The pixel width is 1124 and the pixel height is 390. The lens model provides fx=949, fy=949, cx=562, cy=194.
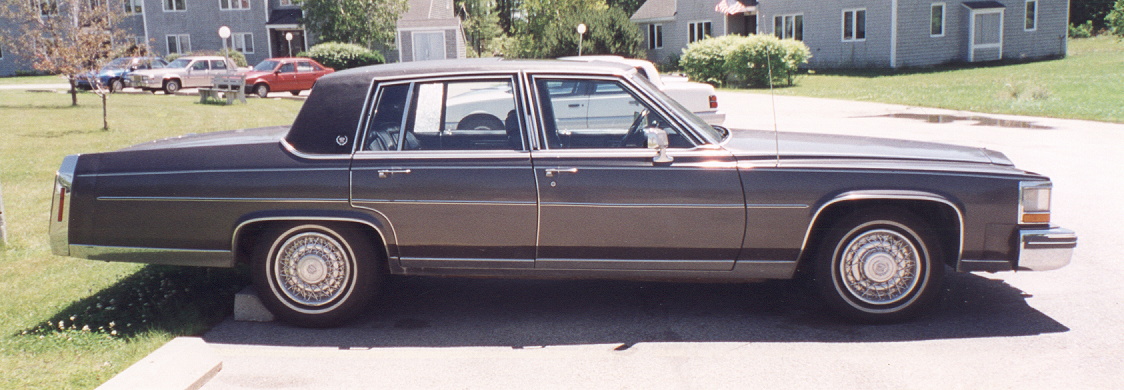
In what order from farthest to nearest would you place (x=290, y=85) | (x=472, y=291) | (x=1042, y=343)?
(x=290, y=85), (x=472, y=291), (x=1042, y=343)

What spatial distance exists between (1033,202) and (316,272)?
409 cm

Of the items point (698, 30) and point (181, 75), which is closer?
point (181, 75)

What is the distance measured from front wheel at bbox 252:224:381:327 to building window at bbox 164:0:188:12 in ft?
168

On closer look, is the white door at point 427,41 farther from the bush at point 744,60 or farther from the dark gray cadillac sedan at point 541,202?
the dark gray cadillac sedan at point 541,202

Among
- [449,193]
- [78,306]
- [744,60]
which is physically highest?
[744,60]

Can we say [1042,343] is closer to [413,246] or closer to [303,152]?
[413,246]

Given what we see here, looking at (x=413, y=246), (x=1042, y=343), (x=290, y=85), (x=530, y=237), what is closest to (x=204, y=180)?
(x=413, y=246)

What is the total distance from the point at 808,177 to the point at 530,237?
1.58m

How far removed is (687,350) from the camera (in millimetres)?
5137

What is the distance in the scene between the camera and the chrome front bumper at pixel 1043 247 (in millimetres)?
5203

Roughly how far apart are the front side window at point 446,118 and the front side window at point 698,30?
4288cm

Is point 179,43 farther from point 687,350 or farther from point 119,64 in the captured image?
point 687,350

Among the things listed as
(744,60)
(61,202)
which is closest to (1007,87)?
(744,60)

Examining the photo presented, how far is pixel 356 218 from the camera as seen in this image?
5379mm
